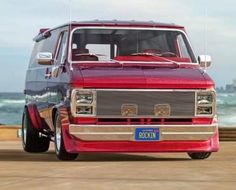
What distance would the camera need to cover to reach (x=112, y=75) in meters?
10.6

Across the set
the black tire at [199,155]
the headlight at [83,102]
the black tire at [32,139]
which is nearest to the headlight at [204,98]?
the black tire at [199,155]

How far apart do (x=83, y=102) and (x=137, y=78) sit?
2.63 ft

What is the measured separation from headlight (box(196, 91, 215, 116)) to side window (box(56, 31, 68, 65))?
216 cm

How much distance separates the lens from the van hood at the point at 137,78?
34.3ft

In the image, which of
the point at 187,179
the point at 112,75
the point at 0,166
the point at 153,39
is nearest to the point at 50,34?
the point at 153,39


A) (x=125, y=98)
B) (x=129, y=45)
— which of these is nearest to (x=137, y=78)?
(x=125, y=98)

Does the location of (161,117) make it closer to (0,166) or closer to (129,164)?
(129,164)

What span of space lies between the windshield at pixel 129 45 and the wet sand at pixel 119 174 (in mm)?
1544

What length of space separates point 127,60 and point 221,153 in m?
2.74

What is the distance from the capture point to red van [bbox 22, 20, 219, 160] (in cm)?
1048

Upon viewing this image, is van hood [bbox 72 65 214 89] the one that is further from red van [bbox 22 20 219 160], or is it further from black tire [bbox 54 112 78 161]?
black tire [bbox 54 112 78 161]

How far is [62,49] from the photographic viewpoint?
1196cm

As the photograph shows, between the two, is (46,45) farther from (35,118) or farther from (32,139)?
(32,139)

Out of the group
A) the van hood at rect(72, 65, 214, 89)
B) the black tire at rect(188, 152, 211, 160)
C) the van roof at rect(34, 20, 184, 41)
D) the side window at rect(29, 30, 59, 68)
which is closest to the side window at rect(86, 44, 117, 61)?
the van roof at rect(34, 20, 184, 41)
